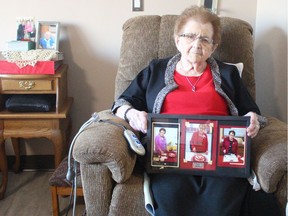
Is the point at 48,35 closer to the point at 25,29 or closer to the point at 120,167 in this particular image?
the point at 25,29

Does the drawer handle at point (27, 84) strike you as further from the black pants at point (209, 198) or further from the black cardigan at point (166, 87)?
the black pants at point (209, 198)

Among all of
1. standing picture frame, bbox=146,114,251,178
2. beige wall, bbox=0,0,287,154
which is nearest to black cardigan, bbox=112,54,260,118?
standing picture frame, bbox=146,114,251,178

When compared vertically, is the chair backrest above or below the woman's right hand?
above

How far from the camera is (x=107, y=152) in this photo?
1.17 m

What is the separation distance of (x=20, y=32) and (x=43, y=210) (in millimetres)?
1030

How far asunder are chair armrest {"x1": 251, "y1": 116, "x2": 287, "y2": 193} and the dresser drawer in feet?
3.55

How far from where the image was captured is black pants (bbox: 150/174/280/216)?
1.17 m

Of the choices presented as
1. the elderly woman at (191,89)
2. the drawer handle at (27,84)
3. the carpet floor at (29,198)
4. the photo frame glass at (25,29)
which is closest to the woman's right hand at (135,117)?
the elderly woman at (191,89)

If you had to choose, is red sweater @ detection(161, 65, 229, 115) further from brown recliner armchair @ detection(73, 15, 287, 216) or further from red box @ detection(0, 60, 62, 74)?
red box @ detection(0, 60, 62, 74)

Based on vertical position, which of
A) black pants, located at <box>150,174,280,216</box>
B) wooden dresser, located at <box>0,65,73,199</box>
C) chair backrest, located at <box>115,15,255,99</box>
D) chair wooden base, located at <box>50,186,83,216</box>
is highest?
chair backrest, located at <box>115,15,255,99</box>

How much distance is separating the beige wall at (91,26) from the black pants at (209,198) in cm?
81

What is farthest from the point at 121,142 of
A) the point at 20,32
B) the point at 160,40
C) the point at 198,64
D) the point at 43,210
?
the point at 20,32

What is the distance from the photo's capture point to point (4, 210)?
5.83 ft

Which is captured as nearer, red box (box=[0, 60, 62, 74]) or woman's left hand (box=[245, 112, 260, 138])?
woman's left hand (box=[245, 112, 260, 138])
